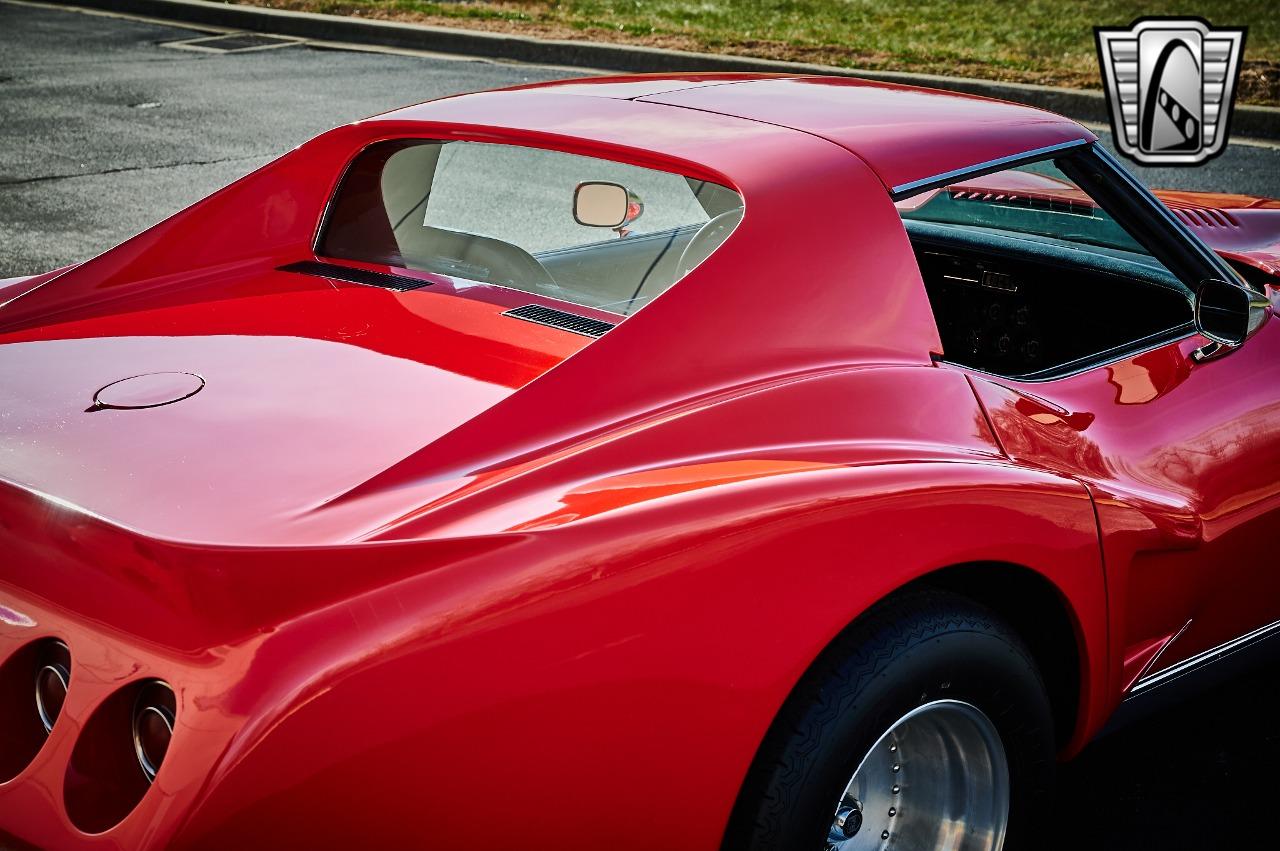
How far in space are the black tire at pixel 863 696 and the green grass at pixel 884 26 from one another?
9848mm

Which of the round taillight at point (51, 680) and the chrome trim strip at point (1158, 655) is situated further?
the chrome trim strip at point (1158, 655)

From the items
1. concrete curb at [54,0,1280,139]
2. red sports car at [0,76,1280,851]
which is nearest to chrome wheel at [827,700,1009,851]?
red sports car at [0,76,1280,851]

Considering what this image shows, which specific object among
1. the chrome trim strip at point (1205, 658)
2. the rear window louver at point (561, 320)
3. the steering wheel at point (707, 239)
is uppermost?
the steering wheel at point (707, 239)

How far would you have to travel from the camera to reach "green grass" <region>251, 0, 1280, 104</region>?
11867 millimetres

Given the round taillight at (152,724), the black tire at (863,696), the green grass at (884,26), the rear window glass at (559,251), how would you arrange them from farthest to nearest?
the green grass at (884,26)
the rear window glass at (559,251)
the black tire at (863,696)
the round taillight at (152,724)

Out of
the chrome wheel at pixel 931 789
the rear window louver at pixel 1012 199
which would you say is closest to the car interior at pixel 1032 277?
the rear window louver at pixel 1012 199

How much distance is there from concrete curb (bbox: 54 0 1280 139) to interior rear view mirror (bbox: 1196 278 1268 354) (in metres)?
8.15

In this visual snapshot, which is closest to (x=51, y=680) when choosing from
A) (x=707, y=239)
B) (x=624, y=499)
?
(x=624, y=499)

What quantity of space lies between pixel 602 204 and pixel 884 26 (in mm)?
12513

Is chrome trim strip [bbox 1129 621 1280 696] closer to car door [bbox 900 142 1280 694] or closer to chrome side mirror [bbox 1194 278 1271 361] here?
car door [bbox 900 142 1280 694]

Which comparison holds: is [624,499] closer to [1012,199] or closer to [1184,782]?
[1184,782]

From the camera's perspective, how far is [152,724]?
155cm

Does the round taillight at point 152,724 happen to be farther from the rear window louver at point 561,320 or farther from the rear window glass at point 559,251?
the rear window glass at point 559,251

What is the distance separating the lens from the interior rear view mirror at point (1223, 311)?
258 cm
